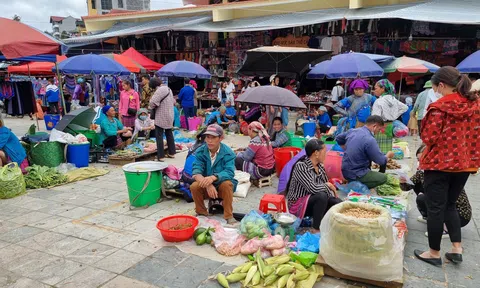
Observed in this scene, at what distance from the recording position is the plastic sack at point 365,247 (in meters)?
2.97

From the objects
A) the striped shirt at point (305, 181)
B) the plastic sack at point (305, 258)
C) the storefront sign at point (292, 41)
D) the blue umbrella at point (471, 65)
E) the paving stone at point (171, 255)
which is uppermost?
the storefront sign at point (292, 41)

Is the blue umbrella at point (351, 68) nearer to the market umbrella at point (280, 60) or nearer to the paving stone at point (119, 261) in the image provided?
the market umbrella at point (280, 60)

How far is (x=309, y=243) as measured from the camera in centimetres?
367

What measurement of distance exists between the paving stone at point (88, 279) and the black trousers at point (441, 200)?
3.13 m

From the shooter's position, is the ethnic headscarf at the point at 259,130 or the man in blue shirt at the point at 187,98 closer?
the ethnic headscarf at the point at 259,130

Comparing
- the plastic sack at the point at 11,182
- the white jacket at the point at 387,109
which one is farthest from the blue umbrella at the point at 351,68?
the plastic sack at the point at 11,182

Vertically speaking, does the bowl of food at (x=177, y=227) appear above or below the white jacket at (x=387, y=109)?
below

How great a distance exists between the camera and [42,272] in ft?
11.4

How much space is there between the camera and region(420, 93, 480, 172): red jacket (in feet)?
10.4

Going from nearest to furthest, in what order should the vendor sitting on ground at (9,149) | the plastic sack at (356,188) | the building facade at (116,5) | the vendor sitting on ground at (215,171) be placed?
the vendor sitting on ground at (215,171), the plastic sack at (356,188), the vendor sitting on ground at (9,149), the building facade at (116,5)

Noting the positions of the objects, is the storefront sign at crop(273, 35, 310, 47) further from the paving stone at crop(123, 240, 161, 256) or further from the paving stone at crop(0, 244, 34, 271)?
the paving stone at crop(0, 244, 34, 271)

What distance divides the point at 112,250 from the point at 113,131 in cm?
469

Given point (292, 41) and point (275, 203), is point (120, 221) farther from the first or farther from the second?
point (292, 41)

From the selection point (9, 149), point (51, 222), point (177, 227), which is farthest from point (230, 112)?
point (177, 227)
